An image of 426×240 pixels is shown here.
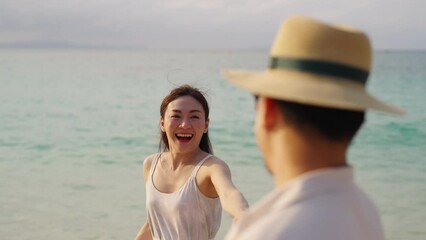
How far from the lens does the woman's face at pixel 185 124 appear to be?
13.2 ft

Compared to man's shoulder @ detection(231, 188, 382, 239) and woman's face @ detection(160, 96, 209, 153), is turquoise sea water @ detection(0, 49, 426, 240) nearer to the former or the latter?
woman's face @ detection(160, 96, 209, 153)

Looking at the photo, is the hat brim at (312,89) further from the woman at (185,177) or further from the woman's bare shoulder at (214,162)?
the woman's bare shoulder at (214,162)

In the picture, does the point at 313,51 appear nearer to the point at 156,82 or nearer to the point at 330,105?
the point at 330,105

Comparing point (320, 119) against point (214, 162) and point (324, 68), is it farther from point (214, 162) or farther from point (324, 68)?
point (214, 162)

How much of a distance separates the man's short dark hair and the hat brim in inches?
0.7

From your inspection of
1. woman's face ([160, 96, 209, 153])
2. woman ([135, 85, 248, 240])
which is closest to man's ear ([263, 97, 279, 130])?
woman ([135, 85, 248, 240])

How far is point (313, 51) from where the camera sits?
174 cm

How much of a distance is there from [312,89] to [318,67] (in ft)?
0.23

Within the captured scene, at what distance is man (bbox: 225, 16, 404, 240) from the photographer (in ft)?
5.45

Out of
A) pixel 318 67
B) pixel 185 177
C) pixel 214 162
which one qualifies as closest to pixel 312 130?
pixel 318 67

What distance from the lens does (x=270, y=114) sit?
68.4 inches

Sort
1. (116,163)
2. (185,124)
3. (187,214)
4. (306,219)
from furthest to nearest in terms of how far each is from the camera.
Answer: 1. (116,163)
2. (185,124)
3. (187,214)
4. (306,219)

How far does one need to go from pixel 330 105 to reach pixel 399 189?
906cm

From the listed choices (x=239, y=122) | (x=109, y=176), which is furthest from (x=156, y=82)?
(x=109, y=176)
